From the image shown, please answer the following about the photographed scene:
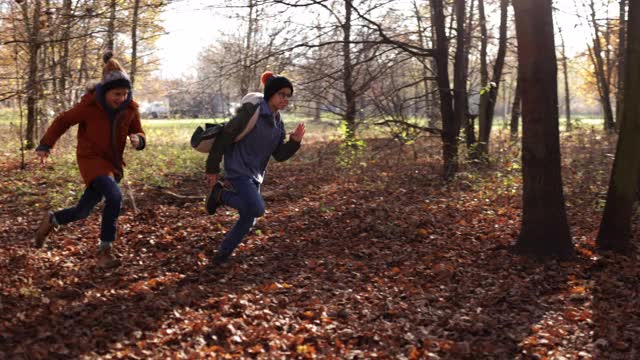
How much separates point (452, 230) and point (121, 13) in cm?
887

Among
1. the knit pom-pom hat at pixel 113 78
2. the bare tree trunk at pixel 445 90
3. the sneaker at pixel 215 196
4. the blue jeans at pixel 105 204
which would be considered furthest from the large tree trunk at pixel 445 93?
the blue jeans at pixel 105 204

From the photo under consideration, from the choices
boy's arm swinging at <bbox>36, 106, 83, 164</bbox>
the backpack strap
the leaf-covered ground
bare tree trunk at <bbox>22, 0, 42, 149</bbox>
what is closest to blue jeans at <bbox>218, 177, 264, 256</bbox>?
the backpack strap

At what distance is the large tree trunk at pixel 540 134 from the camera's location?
5941 millimetres

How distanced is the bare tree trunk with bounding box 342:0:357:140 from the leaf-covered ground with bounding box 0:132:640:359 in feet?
7.75

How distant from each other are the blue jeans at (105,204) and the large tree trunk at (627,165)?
17.3ft

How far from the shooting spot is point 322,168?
47.8ft

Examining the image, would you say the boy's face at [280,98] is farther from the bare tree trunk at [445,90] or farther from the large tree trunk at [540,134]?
the bare tree trunk at [445,90]


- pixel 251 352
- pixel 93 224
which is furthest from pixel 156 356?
pixel 93 224

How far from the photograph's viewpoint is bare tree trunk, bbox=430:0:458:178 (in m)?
11.1

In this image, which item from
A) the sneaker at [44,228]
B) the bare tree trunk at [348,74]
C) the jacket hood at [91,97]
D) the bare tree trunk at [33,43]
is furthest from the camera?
the bare tree trunk at [348,74]

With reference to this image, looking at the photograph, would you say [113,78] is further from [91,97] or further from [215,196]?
[215,196]

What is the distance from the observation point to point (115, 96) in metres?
5.39

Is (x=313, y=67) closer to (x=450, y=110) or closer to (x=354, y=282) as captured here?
(x=450, y=110)

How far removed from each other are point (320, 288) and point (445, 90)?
22.0 ft
